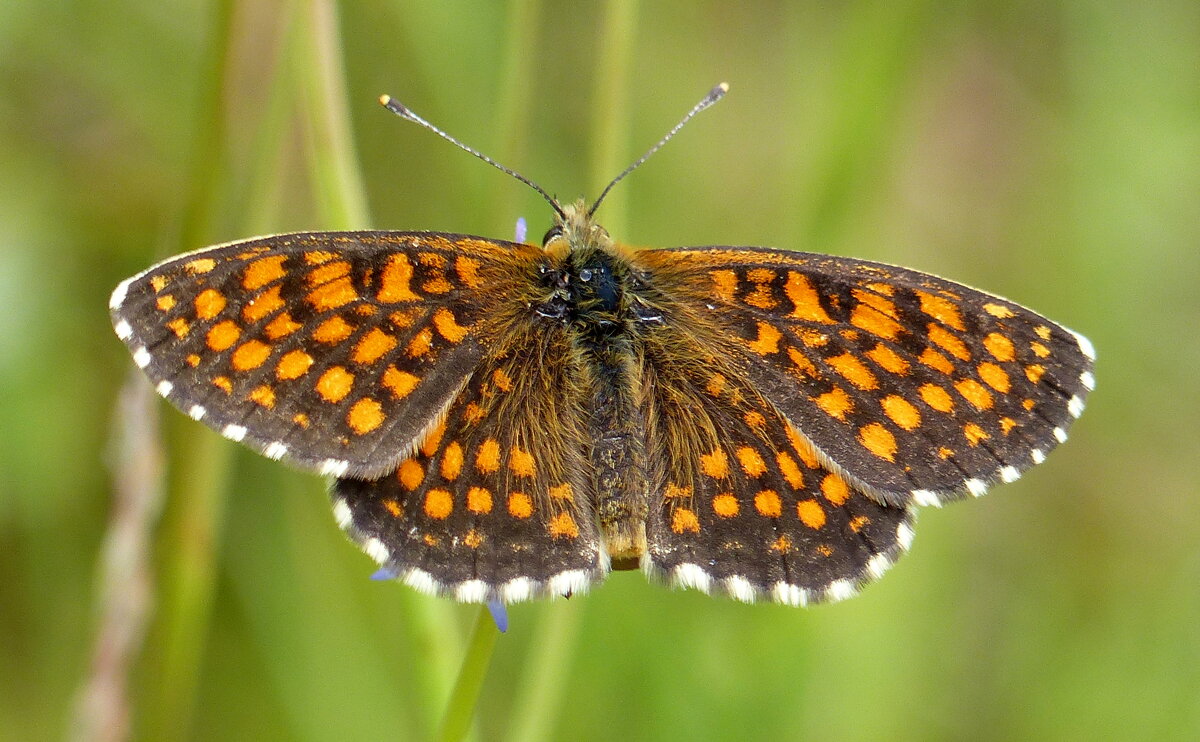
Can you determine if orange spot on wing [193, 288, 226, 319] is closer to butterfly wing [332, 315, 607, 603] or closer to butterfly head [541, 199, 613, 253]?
butterfly wing [332, 315, 607, 603]

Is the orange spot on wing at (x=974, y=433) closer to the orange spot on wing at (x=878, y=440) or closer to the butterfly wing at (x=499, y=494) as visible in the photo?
the orange spot on wing at (x=878, y=440)

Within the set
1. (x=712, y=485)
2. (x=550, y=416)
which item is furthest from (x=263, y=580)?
(x=712, y=485)

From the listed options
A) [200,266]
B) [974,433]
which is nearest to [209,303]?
[200,266]

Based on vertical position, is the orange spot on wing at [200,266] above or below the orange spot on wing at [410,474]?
above

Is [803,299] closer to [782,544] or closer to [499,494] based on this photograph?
[782,544]

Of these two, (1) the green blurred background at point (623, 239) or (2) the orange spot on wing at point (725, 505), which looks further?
(1) the green blurred background at point (623, 239)

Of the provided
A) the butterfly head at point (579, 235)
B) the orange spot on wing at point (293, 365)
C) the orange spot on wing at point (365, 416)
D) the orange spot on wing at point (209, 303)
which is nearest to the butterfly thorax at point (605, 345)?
the butterfly head at point (579, 235)

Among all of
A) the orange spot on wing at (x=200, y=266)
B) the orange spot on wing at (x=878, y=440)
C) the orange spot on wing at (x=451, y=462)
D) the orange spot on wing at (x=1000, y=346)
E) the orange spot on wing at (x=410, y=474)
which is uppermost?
the orange spot on wing at (x=1000, y=346)
